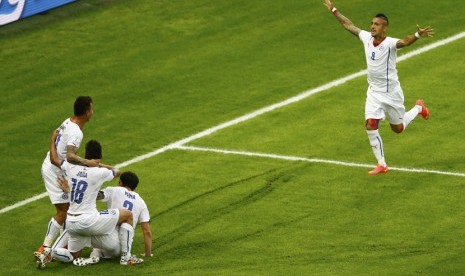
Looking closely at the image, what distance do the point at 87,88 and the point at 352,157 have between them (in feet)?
20.3

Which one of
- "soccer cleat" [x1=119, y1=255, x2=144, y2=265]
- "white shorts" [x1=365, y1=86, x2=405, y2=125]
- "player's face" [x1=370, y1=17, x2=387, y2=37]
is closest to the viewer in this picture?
"soccer cleat" [x1=119, y1=255, x2=144, y2=265]

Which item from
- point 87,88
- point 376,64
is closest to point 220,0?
point 87,88

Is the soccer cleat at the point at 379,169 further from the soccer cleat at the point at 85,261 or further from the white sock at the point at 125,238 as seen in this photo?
the soccer cleat at the point at 85,261

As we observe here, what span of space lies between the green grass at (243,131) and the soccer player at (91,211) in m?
0.46

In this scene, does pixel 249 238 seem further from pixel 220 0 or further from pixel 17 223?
pixel 220 0

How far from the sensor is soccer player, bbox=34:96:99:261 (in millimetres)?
19047

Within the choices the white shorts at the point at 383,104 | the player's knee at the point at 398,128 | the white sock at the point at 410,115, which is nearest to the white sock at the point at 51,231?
the white shorts at the point at 383,104

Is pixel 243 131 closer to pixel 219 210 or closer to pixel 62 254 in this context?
pixel 219 210

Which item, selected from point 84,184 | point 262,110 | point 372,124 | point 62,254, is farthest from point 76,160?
point 262,110

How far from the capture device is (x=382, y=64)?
72.3 ft

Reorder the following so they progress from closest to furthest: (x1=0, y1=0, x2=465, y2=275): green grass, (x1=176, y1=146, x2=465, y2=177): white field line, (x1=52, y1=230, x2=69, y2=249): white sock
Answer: (x1=52, y1=230, x2=69, y2=249): white sock < (x1=0, y1=0, x2=465, y2=275): green grass < (x1=176, y1=146, x2=465, y2=177): white field line

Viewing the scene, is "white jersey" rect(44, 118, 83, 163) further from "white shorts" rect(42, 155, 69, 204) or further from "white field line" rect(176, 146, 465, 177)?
"white field line" rect(176, 146, 465, 177)

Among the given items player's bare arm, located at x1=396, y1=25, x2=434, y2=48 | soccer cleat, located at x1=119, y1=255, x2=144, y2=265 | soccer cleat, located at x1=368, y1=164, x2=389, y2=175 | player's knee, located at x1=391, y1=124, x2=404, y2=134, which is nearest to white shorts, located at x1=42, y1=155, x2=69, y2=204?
soccer cleat, located at x1=119, y1=255, x2=144, y2=265

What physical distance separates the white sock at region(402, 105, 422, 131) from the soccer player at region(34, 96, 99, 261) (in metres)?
5.88
